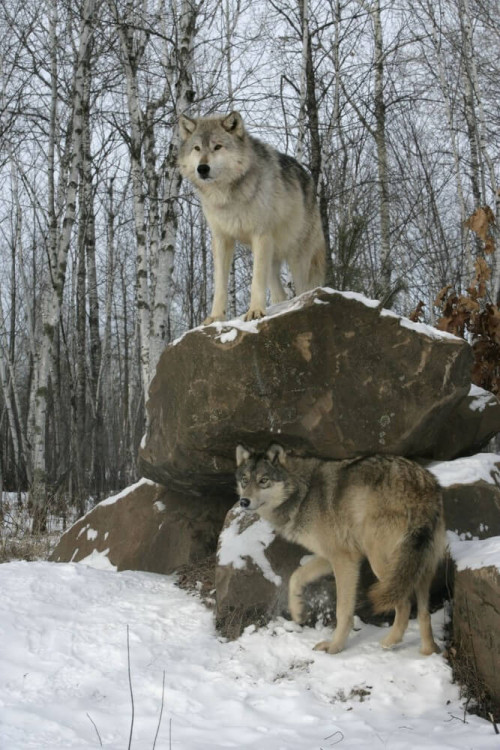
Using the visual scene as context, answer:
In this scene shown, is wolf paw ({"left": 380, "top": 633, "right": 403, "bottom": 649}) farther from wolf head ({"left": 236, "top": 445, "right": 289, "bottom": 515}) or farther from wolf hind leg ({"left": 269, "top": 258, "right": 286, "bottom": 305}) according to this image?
wolf hind leg ({"left": 269, "top": 258, "right": 286, "bottom": 305})

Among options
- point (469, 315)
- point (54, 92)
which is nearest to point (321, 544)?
point (469, 315)

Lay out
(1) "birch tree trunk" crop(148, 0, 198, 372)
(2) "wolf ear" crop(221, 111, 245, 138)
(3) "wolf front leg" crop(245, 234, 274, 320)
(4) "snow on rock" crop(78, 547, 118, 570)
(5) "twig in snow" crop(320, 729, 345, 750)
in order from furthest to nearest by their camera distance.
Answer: (1) "birch tree trunk" crop(148, 0, 198, 372), (4) "snow on rock" crop(78, 547, 118, 570), (2) "wolf ear" crop(221, 111, 245, 138), (3) "wolf front leg" crop(245, 234, 274, 320), (5) "twig in snow" crop(320, 729, 345, 750)

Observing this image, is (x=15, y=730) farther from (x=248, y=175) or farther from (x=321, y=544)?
(x=248, y=175)

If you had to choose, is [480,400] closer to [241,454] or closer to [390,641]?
[241,454]

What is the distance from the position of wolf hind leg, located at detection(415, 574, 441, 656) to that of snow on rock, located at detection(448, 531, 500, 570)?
28cm

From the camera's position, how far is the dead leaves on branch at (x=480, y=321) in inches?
309

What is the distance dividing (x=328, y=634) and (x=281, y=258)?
398 cm

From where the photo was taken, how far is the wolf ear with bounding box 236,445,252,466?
523 centimetres

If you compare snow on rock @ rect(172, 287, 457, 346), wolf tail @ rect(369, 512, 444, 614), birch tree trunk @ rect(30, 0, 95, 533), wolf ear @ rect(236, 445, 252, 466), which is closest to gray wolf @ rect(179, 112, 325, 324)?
snow on rock @ rect(172, 287, 457, 346)

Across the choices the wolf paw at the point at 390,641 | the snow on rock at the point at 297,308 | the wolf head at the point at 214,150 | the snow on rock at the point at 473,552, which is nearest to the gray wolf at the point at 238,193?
the wolf head at the point at 214,150

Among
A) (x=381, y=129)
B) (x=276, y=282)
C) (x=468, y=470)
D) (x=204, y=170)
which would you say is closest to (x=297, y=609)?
(x=468, y=470)

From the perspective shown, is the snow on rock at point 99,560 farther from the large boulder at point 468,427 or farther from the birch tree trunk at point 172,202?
the large boulder at point 468,427

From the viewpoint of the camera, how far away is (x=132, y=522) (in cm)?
681

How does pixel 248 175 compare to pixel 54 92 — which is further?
pixel 54 92
